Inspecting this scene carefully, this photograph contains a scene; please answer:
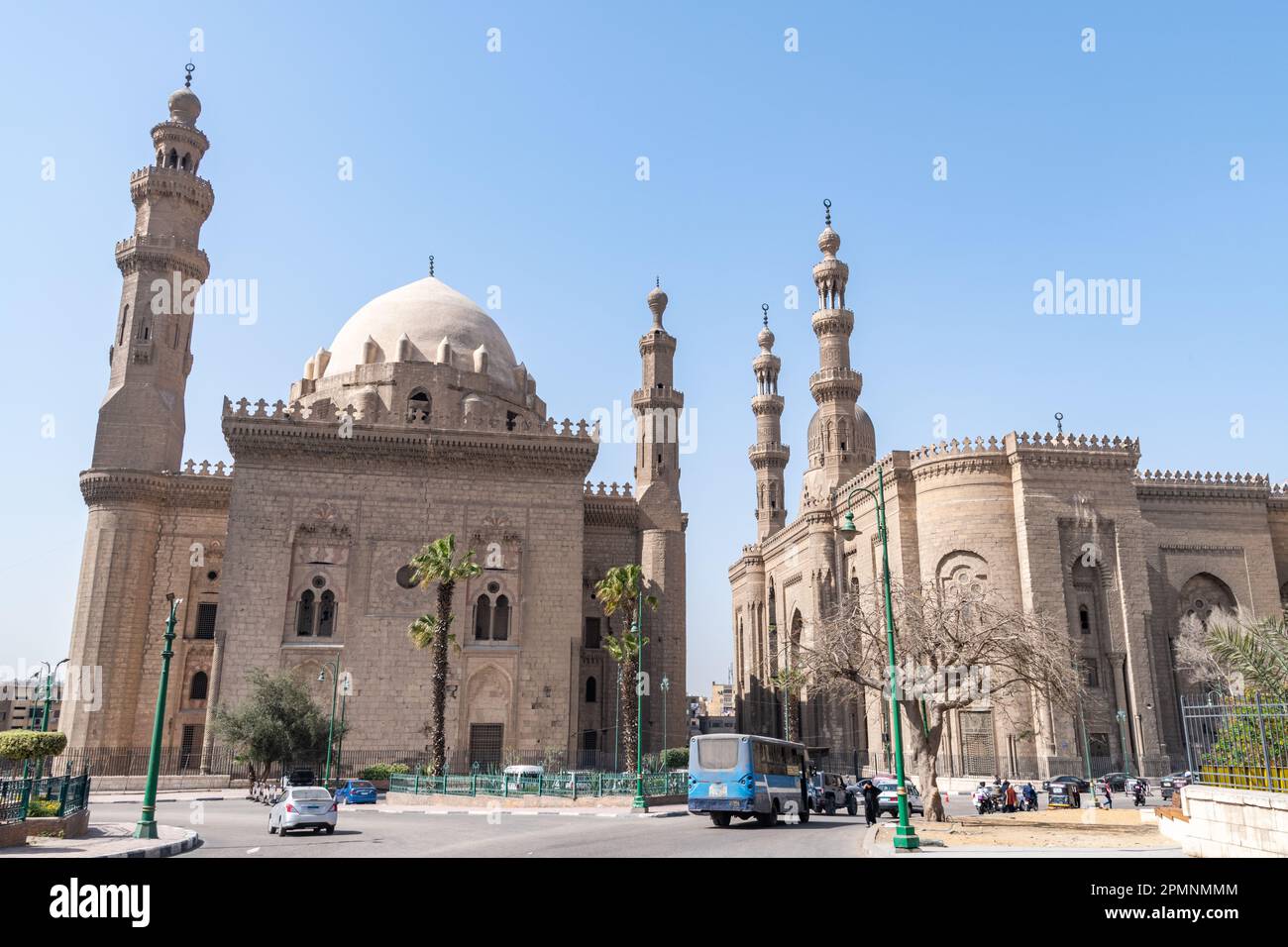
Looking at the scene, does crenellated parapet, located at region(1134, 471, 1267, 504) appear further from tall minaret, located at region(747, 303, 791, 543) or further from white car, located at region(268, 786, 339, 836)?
white car, located at region(268, 786, 339, 836)

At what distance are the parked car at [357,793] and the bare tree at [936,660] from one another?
529 inches

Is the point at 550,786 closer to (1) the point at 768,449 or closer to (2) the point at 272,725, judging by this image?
(2) the point at 272,725

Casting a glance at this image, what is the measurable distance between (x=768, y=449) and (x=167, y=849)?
47065 mm

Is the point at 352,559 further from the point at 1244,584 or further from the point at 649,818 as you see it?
the point at 1244,584

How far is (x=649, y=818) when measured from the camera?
22.4 meters

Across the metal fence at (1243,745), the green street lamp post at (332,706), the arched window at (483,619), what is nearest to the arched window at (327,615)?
the green street lamp post at (332,706)

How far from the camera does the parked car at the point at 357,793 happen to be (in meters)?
26.8

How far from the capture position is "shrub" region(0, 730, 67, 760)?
14867mm

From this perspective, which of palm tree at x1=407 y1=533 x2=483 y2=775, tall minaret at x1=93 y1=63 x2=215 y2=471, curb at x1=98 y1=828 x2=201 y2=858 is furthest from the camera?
tall minaret at x1=93 y1=63 x2=215 y2=471

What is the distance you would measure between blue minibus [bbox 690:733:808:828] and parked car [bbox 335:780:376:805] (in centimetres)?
1171

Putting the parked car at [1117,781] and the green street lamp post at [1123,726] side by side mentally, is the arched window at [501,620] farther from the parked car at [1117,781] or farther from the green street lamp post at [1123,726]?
the green street lamp post at [1123,726]

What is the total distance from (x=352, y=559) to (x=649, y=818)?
17.8 metres

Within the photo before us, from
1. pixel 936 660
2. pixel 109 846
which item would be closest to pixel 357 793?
pixel 109 846

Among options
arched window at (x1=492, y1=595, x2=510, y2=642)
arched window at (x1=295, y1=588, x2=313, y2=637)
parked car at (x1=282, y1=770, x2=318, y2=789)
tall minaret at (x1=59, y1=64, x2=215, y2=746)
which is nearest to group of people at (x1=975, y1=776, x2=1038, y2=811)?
arched window at (x1=492, y1=595, x2=510, y2=642)
